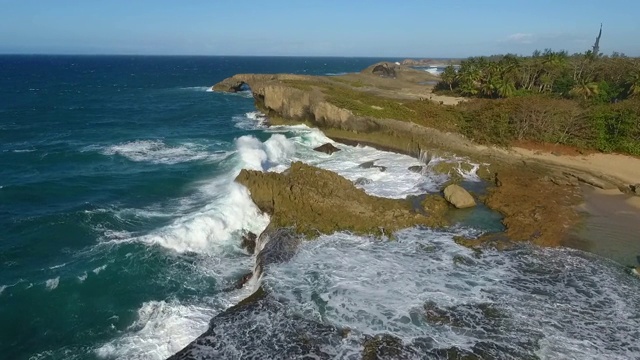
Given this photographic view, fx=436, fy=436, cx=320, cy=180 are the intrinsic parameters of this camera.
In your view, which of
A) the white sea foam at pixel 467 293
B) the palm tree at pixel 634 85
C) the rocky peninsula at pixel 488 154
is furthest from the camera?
the palm tree at pixel 634 85

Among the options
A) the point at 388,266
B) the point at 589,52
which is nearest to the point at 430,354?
the point at 388,266

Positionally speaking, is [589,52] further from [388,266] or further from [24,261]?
[24,261]

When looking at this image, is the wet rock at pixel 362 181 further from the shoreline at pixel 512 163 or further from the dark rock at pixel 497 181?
the dark rock at pixel 497 181

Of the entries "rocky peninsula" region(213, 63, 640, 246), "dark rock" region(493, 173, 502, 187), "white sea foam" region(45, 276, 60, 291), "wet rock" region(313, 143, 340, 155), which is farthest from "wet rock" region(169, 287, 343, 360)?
"wet rock" region(313, 143, 340, 155)

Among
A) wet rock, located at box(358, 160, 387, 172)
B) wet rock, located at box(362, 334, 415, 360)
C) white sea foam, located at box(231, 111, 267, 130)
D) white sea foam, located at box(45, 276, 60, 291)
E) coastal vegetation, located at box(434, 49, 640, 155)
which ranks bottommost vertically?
wet rock, located at box(362, 334, 415, 360)

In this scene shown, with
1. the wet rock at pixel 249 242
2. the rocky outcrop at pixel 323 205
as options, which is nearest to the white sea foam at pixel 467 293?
the rocky outcrop at pixel 323 205

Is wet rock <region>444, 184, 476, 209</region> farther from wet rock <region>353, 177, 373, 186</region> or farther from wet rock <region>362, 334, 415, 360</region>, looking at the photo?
wet rock <region>362, 334, 415, 360</region>
